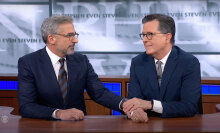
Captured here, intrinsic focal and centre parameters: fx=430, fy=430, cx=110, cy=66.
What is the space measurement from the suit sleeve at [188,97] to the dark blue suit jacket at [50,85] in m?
0.41

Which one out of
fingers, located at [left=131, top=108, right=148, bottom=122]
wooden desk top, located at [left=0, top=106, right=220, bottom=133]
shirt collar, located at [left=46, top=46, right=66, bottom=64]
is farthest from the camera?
shirt collar, located at [left=46, top=46, right=66, bottom=64]

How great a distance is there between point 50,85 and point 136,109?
622 mm

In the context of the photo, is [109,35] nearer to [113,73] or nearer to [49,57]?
[113,73]

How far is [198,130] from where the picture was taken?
7.05 ft

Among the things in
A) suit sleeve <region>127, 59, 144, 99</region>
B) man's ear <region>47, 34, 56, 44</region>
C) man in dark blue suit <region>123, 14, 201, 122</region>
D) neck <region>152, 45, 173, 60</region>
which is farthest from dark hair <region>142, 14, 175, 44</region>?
man's ear <region>47, 34, 56, 44</region>

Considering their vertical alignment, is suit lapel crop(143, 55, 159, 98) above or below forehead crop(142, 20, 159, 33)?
below

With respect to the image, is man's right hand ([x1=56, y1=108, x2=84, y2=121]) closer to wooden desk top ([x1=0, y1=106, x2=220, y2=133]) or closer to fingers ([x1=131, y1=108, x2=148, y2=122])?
wooden desk top ([x1=0, y1=106, x2=220, y2=133])

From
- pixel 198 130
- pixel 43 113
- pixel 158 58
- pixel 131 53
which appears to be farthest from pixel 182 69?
pixel 131 53

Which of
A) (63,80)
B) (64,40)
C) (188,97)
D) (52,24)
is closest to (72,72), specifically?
(63,80)

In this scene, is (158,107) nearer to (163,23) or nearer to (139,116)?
(139,116)

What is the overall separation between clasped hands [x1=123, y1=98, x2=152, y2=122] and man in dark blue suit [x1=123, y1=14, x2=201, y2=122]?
0.05 feet

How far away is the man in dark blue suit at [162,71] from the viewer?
2.73 m

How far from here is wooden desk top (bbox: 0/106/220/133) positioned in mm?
2164

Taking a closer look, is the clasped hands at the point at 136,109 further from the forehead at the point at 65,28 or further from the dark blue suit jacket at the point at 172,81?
the forehead at the point at 65,28
